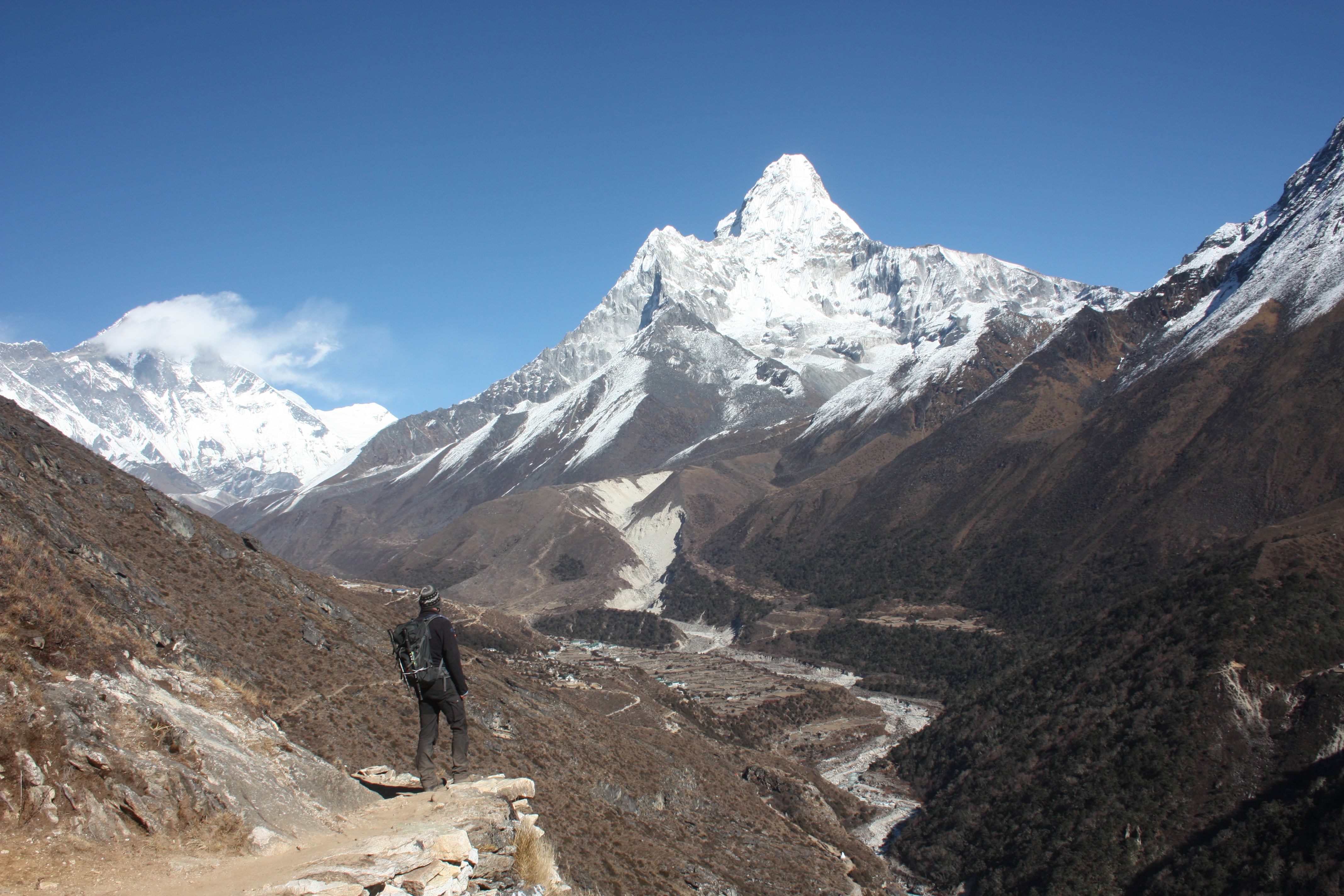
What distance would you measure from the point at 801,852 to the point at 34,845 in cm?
3789

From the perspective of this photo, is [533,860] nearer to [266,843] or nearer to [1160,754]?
[266,843]

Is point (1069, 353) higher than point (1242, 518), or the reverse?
point (1069, 353)

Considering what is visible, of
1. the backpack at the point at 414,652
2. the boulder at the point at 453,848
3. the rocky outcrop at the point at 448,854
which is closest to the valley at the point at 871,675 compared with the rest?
the rocky outcrop at the point at 448,854

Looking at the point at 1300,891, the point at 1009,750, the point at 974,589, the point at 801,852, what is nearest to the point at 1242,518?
the point at 974,589

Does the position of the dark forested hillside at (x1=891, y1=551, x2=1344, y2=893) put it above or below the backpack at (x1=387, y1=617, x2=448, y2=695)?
below

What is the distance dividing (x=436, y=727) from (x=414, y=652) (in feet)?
4.69

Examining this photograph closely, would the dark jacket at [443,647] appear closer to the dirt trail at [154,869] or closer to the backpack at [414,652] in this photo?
the backpack at [414,652]

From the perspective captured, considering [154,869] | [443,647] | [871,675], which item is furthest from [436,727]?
[871,675]

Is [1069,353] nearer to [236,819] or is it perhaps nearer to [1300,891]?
[1300,891]

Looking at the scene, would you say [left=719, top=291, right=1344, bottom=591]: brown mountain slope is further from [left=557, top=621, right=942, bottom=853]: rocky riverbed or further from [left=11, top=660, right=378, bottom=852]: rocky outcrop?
[left=11, top=660, right=378, bottom=852]: rocky outcrop

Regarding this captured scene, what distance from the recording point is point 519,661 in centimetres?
8094

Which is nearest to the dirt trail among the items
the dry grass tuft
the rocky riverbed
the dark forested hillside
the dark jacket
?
the dry grass tuft

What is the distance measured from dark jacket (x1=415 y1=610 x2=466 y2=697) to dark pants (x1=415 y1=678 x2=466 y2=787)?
0.73 ft

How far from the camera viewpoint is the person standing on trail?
1353 cm
